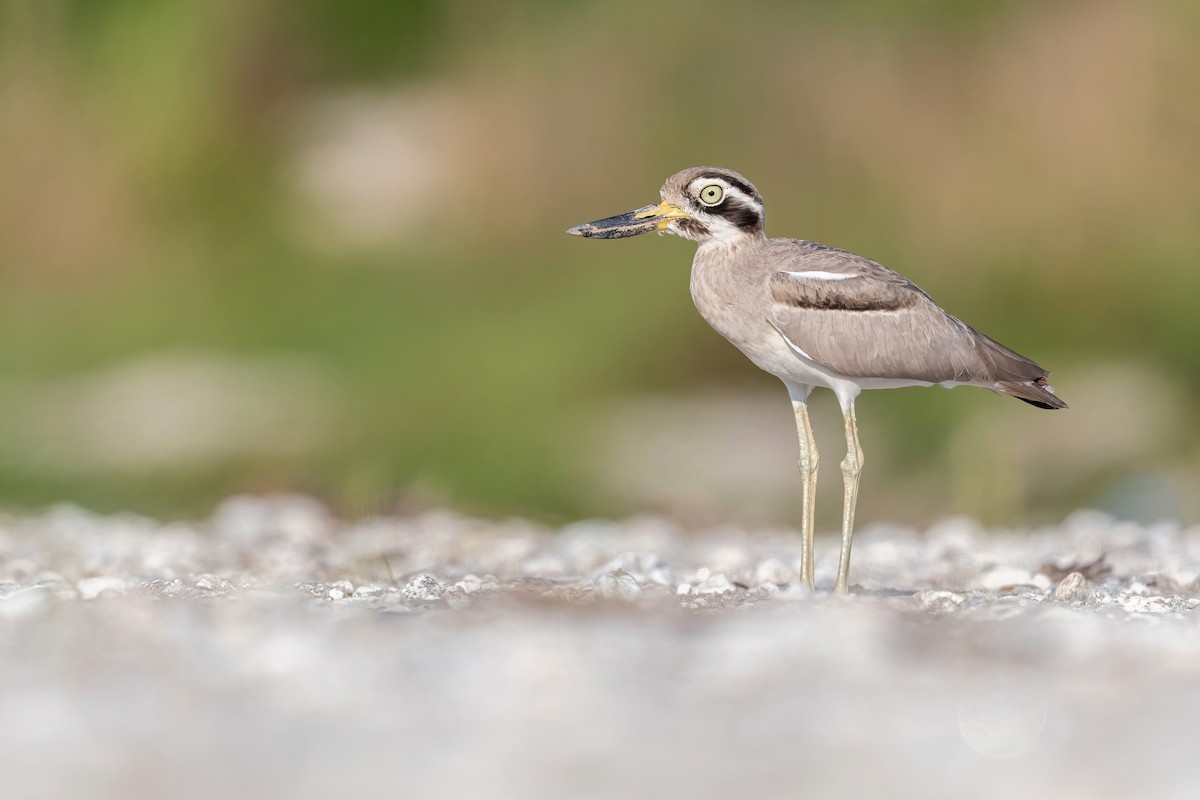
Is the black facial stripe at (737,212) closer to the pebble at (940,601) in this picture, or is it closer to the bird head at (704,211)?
the bird head at (704,211)

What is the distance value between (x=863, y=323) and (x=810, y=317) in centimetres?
23

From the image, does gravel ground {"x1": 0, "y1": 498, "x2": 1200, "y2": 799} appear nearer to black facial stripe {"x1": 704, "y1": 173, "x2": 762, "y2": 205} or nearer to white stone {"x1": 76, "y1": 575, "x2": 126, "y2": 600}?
white stone {"x1": 76, "y1": 575, "x2": 126, "y2": 600}

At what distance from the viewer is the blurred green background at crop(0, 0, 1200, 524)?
11.2 meters

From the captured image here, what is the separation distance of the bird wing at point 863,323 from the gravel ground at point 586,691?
860 mm

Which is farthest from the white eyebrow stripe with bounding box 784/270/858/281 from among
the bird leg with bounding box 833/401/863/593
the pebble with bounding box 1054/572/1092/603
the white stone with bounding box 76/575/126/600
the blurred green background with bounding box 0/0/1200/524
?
the blurred green background with bounding box 0/0/1200/524

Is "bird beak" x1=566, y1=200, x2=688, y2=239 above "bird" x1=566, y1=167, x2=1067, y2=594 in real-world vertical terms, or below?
above

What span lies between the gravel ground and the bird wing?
86 cm

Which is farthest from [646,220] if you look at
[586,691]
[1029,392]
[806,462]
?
[586,691]

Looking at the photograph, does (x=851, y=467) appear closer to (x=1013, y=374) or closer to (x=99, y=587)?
(x=1013, y=374)

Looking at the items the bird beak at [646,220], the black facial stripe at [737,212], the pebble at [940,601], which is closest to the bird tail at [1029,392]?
the pebble at [940,601]

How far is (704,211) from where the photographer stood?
6.04 m

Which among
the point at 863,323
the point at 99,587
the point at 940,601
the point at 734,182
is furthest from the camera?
the point at 734,182

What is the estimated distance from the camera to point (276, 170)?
1695cm

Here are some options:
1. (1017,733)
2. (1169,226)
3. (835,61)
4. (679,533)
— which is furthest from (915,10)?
(1017,733)
